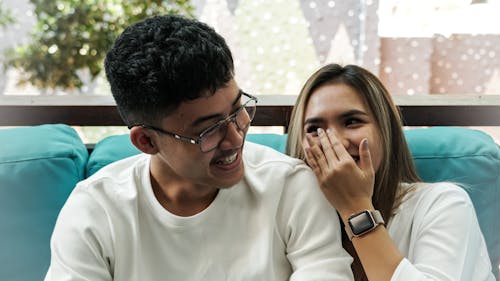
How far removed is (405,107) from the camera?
6.27ft

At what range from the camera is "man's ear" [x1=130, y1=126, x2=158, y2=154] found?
48.3 inches

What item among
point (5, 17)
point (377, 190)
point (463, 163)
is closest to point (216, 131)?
point (377, 190)

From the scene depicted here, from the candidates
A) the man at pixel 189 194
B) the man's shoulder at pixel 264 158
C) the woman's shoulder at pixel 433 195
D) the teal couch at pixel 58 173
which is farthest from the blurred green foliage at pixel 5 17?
the woman's shoulder at pixel 433 195

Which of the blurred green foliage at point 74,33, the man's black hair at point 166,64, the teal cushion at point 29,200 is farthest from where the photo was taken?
the blurred green foliage at point 74,33

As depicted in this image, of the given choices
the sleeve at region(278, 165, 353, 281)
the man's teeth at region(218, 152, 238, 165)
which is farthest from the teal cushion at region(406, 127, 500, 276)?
the man's teeth at region(218, 152, 238, 165)

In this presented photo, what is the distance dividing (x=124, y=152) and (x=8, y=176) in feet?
1.02

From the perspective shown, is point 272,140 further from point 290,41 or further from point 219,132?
point 290,41

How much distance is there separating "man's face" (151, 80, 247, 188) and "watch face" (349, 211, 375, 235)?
0.28 meters

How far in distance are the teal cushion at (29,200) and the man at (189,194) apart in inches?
12.6

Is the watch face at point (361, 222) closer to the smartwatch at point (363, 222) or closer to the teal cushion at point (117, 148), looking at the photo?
the smartwatch at point (363, 222)

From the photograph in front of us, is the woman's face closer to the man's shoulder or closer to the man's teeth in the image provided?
the man's shoulder

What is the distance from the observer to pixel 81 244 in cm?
123

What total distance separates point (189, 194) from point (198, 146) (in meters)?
0.18

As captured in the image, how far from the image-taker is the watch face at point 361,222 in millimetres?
1284
